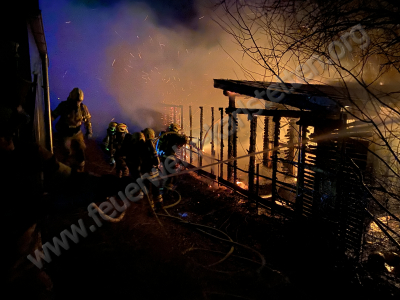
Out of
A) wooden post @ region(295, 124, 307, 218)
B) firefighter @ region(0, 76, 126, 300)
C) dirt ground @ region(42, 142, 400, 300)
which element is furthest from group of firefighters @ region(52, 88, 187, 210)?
wooden post @ region(295, 124, 307, 218)

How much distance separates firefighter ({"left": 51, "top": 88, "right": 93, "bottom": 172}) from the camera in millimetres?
7680

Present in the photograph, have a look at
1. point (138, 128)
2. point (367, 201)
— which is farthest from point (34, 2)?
point (138, 128)

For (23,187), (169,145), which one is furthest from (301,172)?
(23,187)

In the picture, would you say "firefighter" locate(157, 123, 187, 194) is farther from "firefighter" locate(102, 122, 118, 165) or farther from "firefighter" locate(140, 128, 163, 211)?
"firefighter" locate(102, 122, 118, 165)

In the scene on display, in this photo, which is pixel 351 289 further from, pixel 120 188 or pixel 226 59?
pixel 226 59

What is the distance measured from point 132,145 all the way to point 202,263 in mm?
3792

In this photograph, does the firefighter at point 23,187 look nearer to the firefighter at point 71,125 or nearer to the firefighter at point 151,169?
the firefighter at point 151,169

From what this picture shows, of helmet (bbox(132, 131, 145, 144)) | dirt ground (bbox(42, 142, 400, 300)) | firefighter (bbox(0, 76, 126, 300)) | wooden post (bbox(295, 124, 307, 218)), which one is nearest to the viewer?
firefighter (bbox(0, 76, 126, 300))

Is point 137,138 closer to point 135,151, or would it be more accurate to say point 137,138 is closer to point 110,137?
point 135,151

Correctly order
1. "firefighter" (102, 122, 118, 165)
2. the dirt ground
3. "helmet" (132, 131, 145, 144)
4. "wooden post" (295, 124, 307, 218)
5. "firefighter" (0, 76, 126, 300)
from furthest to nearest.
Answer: "firefighter" (102, 122, 118, 165), "helmet" (132, 131, 145, 144), "wooden post" (295, 124, 307, 218), the dirt ground, "firefighter" (0, 76, 126, 300)

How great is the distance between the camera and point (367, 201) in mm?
4621

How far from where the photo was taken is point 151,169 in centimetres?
702

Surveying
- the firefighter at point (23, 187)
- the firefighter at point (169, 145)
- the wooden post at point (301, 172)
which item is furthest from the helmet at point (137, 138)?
the wooden post at point (301, 172)

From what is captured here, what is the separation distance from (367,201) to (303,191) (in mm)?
1519
